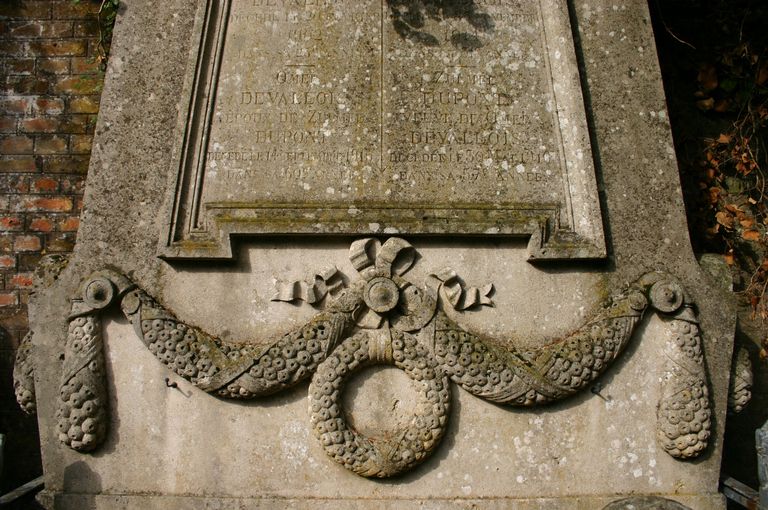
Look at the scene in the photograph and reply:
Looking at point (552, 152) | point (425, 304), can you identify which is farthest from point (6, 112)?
point (552, 152)

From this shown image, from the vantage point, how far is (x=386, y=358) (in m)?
4.21

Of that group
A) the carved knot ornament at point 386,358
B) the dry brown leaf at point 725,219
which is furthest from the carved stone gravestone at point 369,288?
the dry brown leaf at point 725,219

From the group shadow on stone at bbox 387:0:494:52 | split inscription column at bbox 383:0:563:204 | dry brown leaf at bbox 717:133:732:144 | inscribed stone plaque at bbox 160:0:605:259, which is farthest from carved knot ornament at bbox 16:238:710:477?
dry brown leaf at bbox 717:133:732:144

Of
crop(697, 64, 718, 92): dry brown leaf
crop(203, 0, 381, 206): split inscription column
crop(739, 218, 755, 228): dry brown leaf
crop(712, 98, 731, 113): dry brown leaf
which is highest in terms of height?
crop(697, 64, 718, 92): dry brown leaf

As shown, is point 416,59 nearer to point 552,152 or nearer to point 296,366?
point 552,152

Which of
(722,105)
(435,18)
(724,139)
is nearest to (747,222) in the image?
(724,139)

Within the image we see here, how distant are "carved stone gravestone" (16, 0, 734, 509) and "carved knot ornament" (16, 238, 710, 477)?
0.04 feet

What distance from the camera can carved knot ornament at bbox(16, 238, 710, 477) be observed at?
4.11 meters

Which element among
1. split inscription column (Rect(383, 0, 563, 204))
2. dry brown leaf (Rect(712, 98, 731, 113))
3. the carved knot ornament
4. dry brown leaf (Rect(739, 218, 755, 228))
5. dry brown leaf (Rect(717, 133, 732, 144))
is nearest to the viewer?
the carved knot ornament

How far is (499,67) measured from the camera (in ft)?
14.9

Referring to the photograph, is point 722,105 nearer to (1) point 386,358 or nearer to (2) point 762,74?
(2) point 762,74

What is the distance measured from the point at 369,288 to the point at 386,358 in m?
0.38

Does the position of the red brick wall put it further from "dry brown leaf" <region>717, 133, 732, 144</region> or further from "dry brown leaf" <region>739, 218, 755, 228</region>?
"dry brown leaf" <region>739, 218, 755, 228</region>

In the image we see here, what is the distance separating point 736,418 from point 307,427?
2.84 meters
